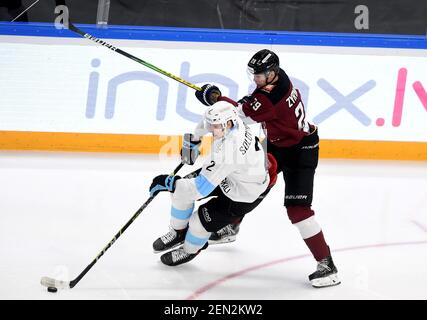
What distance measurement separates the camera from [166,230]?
5.27 meters

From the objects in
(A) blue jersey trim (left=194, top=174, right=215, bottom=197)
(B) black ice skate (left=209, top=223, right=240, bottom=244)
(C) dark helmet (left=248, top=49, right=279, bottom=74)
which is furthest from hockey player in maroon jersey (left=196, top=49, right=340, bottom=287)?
(B) black ice skate (left=209, top=223, right=240, bottom=244)

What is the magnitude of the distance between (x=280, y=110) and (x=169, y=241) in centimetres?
95

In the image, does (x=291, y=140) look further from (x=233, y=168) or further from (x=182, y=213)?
(x=182, y=213)

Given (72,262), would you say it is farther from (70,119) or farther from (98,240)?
(70,119)

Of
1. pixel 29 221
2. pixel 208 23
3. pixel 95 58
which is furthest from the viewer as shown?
pixel 208 23

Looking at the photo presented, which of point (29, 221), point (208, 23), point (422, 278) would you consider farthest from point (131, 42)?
point (422, 278)

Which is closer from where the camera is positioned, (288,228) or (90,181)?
(288,228)

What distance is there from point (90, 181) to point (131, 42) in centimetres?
124

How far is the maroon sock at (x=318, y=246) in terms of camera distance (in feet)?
14.4

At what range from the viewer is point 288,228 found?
538 centimetres

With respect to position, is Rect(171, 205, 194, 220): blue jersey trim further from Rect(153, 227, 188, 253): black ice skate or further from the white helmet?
the white helmet

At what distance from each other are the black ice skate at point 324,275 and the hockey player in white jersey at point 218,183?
0.47 meters

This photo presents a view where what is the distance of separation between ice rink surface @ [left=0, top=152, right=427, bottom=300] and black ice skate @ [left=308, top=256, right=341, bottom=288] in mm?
44

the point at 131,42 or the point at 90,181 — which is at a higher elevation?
the point at 131,42
